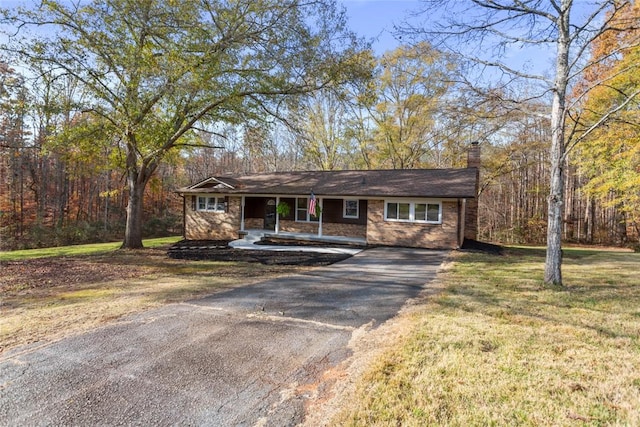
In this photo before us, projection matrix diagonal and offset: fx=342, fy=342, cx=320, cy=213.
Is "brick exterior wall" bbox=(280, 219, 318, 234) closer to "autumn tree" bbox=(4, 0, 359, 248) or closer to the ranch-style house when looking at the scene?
the ranch-style house

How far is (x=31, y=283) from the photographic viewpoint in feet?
26.7

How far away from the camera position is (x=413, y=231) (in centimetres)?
1483

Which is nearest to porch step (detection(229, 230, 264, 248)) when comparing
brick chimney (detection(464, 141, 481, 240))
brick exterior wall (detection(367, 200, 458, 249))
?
brick exterior wall (detection(367, 200, 458, 249))

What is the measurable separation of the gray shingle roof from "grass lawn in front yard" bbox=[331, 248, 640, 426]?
8.45 metres

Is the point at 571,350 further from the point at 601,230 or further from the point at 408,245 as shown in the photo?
the point at 601,230

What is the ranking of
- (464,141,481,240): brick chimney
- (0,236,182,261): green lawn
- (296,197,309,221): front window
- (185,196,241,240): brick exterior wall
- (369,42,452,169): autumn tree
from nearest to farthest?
1. (0,236,182,261): green lawn
2. (464,141,481,240): brick chimney
3. (296,197,309,221): front window
4. (185,196,241,240): brick exterior wall
5. (369,42,452,169): autumn tree

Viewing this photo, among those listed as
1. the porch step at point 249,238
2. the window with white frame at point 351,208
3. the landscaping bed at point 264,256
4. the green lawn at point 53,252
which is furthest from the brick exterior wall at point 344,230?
the green lawn at point 53,252

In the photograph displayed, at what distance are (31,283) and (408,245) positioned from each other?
12629 millimetres

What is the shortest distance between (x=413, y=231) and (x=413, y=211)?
87cm

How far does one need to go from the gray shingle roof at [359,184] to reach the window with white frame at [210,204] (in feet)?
2.47

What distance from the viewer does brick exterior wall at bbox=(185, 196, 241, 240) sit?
722 inches

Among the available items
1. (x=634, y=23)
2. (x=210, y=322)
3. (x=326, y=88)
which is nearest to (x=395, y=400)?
(x=210, y=322)

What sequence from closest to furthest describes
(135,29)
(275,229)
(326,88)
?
(135,29), (326,88), (275,229)

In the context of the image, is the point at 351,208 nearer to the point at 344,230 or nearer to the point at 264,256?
the point at 344,230
